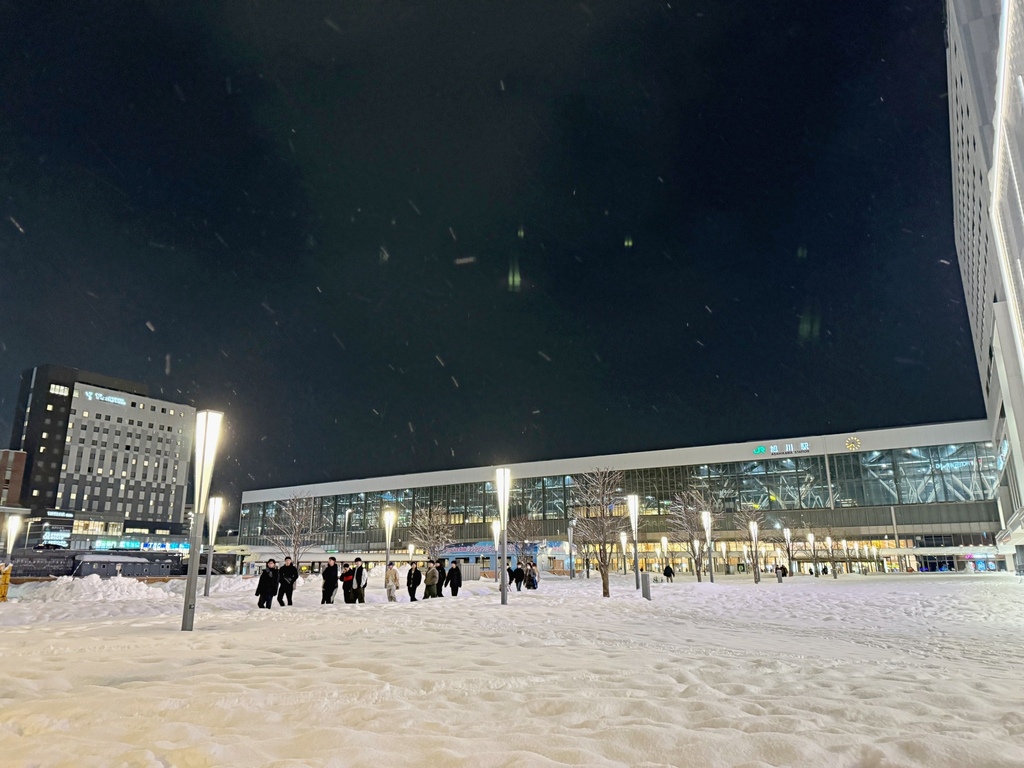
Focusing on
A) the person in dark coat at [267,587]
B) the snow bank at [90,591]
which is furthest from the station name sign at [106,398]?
the person in dark coat at [267,587]

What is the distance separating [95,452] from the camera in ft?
398

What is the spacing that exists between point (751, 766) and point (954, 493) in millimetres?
72399

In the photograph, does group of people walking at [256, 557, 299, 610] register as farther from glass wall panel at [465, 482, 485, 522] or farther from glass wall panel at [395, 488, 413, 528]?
glass wall panel at [395, 488, 413, 528]

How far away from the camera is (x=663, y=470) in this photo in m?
77.1

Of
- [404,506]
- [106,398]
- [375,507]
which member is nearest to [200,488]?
[404,506]

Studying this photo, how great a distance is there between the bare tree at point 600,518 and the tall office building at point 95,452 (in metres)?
89.7

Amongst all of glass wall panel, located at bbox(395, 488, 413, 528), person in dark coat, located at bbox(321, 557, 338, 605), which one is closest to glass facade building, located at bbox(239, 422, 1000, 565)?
glass wall panel, located at bbox(395, 488, 413, 528)

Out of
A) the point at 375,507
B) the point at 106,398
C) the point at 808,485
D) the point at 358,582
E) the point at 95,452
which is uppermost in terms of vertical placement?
the point at 106,398

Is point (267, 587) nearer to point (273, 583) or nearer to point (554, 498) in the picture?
point (273, 583)

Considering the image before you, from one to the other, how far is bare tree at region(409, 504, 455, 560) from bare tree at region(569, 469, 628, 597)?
1452 cm

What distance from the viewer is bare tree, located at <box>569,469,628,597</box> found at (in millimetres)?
27984

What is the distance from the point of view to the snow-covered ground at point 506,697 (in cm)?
374

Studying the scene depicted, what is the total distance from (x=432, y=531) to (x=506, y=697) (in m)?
63.4

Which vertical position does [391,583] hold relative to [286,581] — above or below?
below
